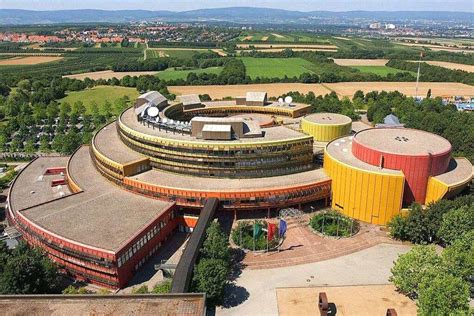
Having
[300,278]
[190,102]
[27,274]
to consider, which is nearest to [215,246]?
[300,278]

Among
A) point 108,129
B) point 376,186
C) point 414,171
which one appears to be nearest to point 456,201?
point 414,171

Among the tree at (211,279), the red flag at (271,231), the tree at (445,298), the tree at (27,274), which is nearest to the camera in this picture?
the tree at (445,298)

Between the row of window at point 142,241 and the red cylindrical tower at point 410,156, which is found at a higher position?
the red cylindrical tower at point 410,156

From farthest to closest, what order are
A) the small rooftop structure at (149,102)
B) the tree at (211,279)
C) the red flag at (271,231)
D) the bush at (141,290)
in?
the small rooftop structure at (149,102), the red flag at (271,231), the bush at (141,290), the tree at (211,279)

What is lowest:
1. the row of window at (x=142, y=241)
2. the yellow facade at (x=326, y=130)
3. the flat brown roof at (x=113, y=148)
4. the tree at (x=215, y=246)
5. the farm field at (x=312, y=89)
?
the row of window at (x=142, y=241)

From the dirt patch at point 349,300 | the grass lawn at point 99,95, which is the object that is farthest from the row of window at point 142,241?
the grass lawn at point 99,95

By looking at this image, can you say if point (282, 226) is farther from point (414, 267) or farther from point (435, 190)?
point (435, 190)

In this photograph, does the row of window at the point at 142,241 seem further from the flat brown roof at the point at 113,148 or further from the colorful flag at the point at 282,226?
the colorful flag at the point at 282,226
